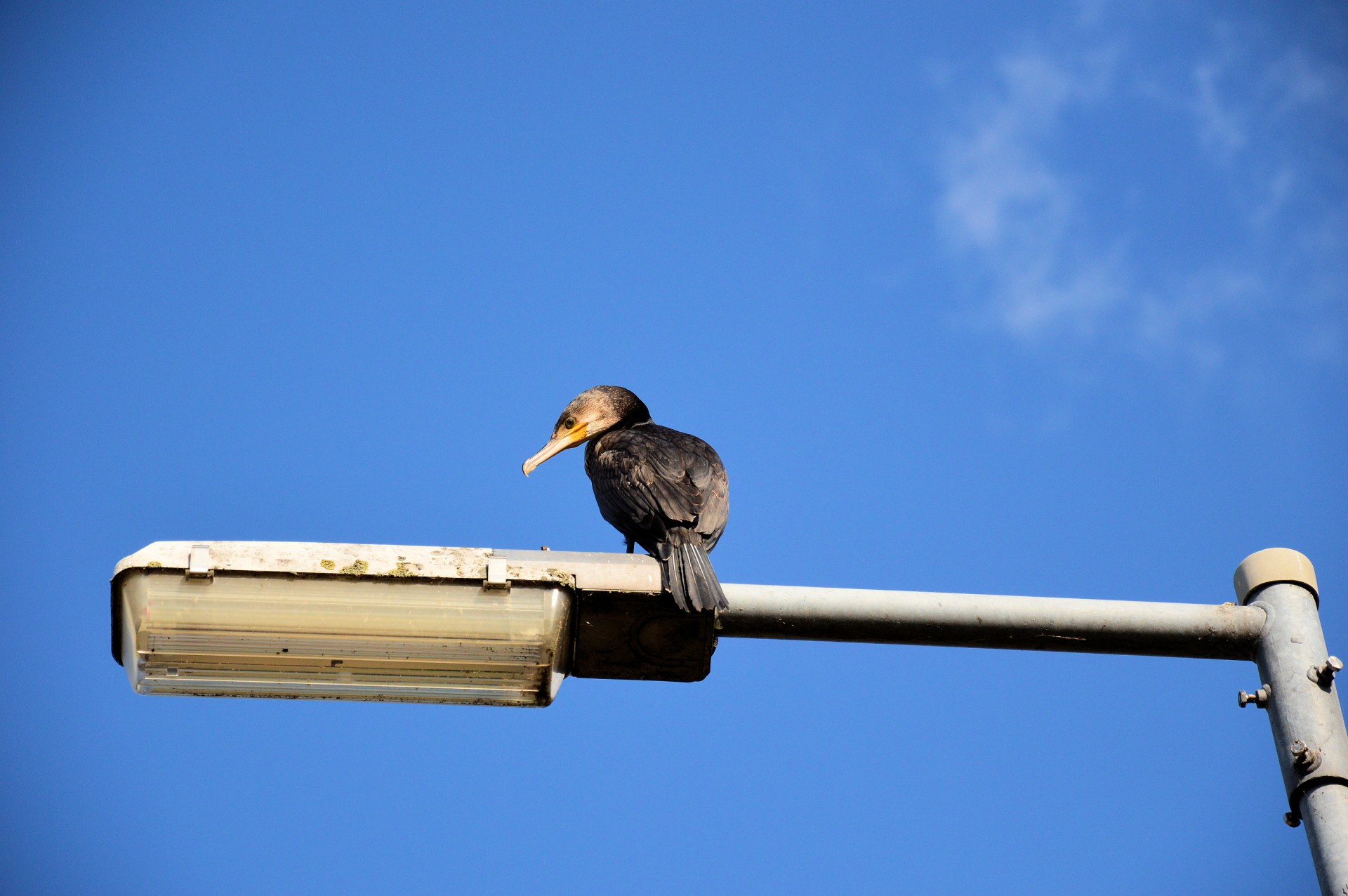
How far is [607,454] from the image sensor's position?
20.7ft

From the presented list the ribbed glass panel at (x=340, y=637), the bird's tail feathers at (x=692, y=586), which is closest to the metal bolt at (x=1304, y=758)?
the bird's tail feathers at (x=692, y=586)

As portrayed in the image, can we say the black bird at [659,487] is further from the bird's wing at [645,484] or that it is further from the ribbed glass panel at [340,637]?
the ribbed glass panel at [340,637]

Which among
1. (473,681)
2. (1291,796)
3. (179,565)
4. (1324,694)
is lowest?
(1291,796)

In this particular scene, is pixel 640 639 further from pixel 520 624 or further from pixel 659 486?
pixel 659 486

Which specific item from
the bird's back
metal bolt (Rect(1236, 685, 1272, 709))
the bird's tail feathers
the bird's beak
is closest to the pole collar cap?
metal bolt (Rect(1236, 685, 1272, 709))

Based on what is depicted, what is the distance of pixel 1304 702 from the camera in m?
3.30

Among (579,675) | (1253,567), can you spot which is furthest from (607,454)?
(1253,567)

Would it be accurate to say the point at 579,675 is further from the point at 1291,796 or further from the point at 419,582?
the point at 1291,796

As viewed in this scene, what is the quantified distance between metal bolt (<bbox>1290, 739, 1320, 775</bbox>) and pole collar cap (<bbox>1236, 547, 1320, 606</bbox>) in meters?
0.44

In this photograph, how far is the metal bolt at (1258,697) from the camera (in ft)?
11.1

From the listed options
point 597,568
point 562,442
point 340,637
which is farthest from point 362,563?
point 562,442

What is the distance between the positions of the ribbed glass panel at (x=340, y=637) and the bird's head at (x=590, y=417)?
4116 millimetres

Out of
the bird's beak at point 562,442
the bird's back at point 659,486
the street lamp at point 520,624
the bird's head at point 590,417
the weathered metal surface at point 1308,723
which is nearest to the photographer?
the weathered metal surface at point 1308,723

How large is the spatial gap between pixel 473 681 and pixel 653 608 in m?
0.43
